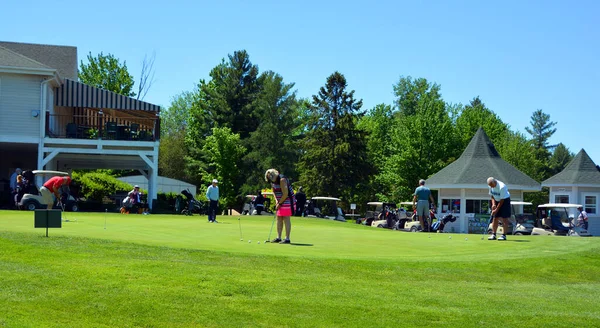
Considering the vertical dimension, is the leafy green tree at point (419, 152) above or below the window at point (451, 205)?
above

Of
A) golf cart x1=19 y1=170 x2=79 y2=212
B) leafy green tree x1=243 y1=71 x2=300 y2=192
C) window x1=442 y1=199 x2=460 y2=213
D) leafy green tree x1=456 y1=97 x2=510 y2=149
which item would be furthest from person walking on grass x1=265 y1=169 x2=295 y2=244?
leafy green tree x1=456 y1=97 x2=510 y2=149

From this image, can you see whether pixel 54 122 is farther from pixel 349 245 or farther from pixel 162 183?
pixel 349 245

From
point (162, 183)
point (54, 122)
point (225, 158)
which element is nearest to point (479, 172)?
point (225, 158)

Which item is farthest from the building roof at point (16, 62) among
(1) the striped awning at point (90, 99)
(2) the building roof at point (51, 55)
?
(2) the building roof at point (51, 55)

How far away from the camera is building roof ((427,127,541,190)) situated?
50250 mm

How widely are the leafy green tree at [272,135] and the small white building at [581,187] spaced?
97.5ft

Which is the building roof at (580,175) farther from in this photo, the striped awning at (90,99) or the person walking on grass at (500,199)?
the person walking on grass at (500,199)

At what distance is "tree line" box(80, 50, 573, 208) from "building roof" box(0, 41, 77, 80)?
18206mm

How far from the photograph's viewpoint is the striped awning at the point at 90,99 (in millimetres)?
44094

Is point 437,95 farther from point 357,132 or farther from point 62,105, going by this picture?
point 62,105

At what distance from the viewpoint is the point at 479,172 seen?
168 feet

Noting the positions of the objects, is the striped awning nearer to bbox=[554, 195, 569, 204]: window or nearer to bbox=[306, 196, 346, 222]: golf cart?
bbox=[306, 196, 346, 222]: golf cart

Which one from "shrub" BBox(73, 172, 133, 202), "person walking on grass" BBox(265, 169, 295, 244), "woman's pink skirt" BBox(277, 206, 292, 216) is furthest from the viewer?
"shrub" BBox(73, 172, 133, 202)

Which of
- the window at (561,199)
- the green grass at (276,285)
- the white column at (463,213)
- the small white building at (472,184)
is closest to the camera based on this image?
the green grass at (276,285)
